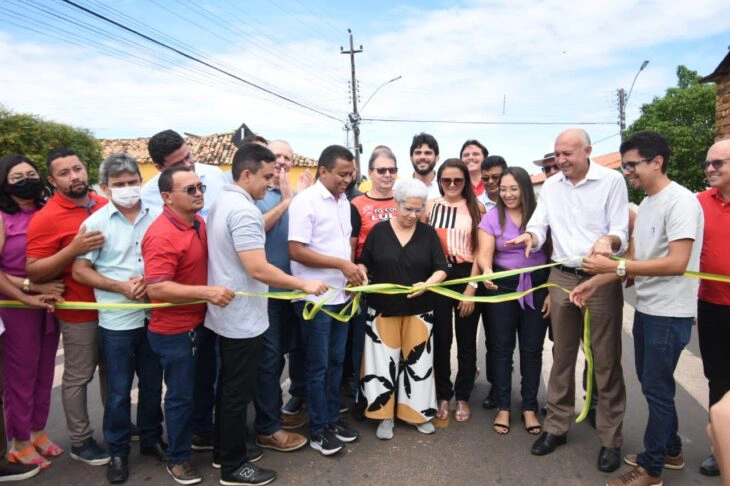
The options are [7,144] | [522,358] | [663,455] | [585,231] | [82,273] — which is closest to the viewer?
[663,455]

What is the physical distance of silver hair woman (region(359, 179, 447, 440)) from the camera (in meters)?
3.69

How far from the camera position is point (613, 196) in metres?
3.32

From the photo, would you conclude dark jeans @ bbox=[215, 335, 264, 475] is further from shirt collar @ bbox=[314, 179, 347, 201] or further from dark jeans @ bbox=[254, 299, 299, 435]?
shirt collar @ bbox=[314, 179, 347, 201]

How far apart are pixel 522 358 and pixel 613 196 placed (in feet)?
4.83

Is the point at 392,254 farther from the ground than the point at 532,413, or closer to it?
farther from the ground

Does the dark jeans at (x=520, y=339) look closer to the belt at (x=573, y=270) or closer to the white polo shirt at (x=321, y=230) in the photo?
the belt at (x=573, y=270)

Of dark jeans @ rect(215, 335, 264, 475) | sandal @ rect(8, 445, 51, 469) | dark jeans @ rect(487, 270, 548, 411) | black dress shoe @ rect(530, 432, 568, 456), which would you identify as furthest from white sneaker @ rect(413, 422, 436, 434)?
sandal @ rect(8, 445, 51, 469)

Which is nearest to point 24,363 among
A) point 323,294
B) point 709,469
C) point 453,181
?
point 323,294

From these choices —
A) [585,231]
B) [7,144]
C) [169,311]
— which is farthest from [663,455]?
[7,144]

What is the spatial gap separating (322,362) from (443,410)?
3.97 ft

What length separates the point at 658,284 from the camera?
9.87ft

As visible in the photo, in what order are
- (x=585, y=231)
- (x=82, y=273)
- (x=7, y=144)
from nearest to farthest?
(x=82, y=273) → (x=585, y=231) → (x=7, y=144)

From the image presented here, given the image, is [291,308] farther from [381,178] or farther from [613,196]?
[613,196]

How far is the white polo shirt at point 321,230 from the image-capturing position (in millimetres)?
3486
